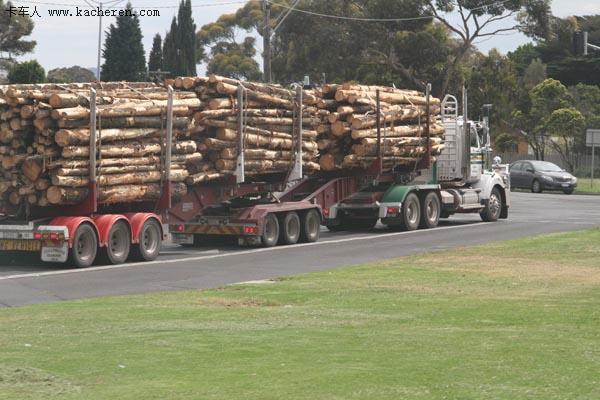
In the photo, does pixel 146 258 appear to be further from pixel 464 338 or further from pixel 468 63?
pixel 468 63

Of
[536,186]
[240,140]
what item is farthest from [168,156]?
[536,186]

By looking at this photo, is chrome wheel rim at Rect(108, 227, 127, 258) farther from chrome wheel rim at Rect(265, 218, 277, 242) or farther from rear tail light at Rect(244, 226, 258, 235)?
chrome wheel rim at Rect(265, 218, 277, 242)

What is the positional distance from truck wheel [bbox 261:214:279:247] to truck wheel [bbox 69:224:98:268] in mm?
5370

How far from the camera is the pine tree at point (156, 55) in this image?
90.5m

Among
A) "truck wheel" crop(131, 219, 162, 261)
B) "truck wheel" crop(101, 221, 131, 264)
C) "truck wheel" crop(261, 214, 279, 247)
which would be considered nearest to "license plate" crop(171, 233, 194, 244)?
"truck wheel" crop(261, 214, 279, 247)

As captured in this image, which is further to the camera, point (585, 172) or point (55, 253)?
point (585, 172)

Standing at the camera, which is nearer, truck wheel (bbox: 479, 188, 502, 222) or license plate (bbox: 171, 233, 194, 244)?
license plate (bbox: 171, 233, 194, 244)

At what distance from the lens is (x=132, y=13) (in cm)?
6869

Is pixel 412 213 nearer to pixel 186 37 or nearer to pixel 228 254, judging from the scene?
pixel 228 254

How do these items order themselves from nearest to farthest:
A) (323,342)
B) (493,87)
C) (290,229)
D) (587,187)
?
(323,342)
(290,229)
(587,187)
(493,87)

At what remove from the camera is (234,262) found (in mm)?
24281

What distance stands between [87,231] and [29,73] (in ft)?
89.6

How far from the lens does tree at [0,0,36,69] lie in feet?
219

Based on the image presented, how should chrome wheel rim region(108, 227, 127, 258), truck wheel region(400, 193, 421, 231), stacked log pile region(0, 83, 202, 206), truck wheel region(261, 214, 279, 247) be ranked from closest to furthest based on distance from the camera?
1. stacked log pile region(0, 83, 202, 206)
2. chrome wheel rim region(108, 227, 127, 258)
3. truck wheel region(261, 214, 279, 247)
4. truck wheel region(400, 193, 421, 231)
